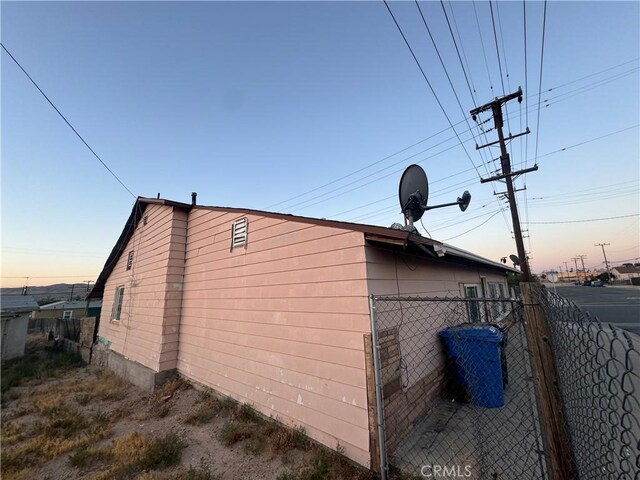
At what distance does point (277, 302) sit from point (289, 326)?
478 millimetres

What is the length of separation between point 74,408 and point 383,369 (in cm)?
689

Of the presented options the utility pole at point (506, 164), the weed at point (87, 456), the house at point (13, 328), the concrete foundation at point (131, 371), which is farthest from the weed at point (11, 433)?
the utility pole at point (506, 164)

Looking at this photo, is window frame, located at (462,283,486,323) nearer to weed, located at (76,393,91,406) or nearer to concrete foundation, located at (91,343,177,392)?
concrete foundation, located at (91,343,177,392)

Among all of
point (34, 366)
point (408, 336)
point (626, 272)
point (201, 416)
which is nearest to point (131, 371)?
point (201, 416)

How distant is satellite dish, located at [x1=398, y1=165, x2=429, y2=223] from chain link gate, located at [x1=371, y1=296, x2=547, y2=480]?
1.53 meters

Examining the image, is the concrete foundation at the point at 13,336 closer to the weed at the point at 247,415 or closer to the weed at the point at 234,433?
the weed at the point at 247,415

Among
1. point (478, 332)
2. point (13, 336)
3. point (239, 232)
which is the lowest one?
point (13, 336)

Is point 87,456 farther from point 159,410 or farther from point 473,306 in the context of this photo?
point 473,306

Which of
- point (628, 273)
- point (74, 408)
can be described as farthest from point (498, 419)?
point (628, 273)

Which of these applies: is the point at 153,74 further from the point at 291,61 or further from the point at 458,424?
the point at 458,424

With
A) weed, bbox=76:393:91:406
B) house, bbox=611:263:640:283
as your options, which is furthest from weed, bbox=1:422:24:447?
house, bbox=611:263:640:283

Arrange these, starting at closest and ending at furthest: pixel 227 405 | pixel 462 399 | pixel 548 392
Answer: pixel 548 392, pixel 462 399, pixel 227 405

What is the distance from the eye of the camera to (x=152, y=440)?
4344mm

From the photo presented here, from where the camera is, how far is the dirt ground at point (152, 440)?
3582mm
